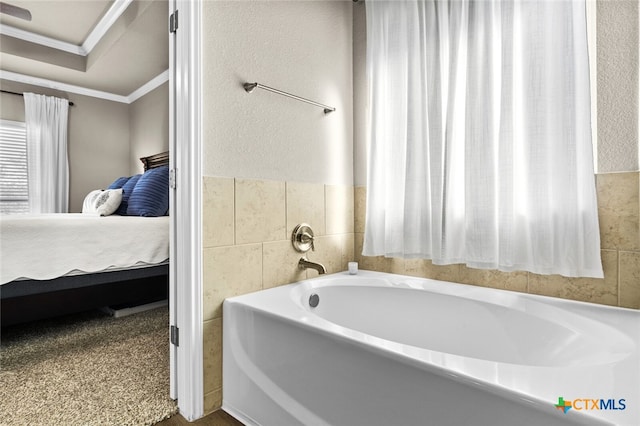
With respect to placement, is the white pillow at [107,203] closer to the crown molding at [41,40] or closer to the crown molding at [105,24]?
the crown molding at [105,24]

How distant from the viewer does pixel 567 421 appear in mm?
658

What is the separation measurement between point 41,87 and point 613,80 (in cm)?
534

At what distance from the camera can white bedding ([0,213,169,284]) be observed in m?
1.94

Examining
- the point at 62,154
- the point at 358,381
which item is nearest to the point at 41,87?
the point at 62,154

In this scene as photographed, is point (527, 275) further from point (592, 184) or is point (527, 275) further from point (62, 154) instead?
point (62, 154)

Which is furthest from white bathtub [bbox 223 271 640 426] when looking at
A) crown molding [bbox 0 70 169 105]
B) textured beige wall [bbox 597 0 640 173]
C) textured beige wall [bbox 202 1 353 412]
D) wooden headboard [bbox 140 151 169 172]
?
crown molding [bbox 0 70 169 105]

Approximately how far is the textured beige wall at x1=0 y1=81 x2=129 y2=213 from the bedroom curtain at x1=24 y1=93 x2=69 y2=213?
112 millimetres

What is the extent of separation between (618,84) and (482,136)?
510mm

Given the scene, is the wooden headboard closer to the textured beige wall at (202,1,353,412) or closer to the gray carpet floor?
the gray carpet floor

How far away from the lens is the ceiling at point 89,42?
9.87 feet

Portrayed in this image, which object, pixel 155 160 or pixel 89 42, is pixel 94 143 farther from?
pixel 89 42

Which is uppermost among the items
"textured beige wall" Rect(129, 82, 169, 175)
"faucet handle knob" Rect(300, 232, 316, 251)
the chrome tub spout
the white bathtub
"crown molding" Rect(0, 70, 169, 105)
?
"crown molding" Rect(0, 70, 169, 105)

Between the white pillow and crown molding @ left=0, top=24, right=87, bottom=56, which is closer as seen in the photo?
the white pillow

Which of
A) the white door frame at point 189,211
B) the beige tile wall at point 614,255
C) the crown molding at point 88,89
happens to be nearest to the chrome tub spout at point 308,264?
the white door frame at point 189,211
